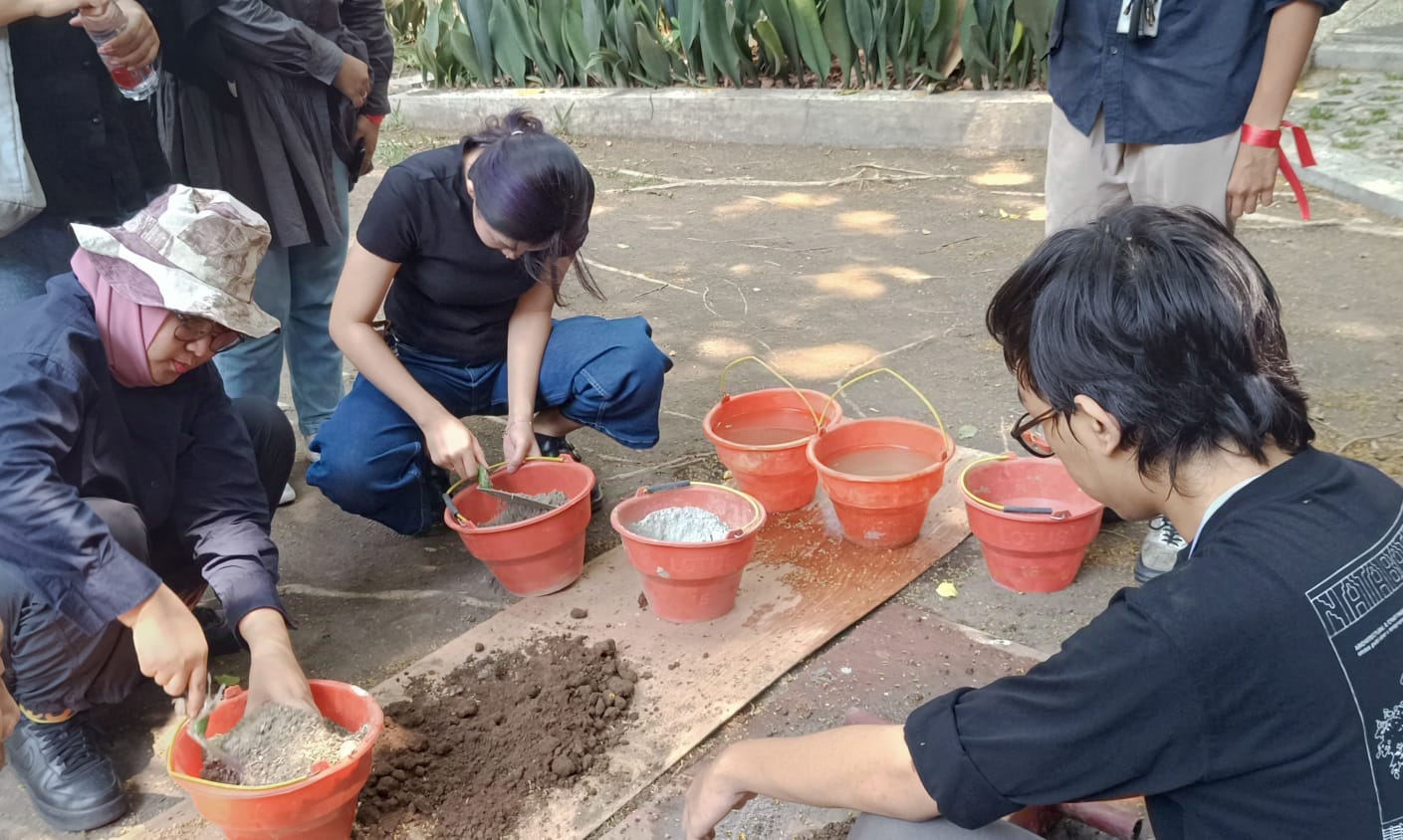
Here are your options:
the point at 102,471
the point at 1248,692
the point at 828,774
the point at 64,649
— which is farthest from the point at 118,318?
the point at 1248,692

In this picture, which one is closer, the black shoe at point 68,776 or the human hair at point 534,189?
the black shoe at point 68,776

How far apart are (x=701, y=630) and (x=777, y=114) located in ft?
16.8

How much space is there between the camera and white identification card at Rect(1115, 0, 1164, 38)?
99.0 inches

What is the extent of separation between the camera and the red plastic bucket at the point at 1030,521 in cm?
238

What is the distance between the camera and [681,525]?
247 centimetres

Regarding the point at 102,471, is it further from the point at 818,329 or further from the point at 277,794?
the point at 818,329

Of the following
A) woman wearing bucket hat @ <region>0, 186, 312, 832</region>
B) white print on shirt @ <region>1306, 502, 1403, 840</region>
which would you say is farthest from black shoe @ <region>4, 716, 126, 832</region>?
white print on shirt @ <region>1306, 502, 1403, 840</region>

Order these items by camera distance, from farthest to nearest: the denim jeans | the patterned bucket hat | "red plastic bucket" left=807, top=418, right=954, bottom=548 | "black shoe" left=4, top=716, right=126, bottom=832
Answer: "red plastic bucket" left=807, top=418, right=954, bottom=548 < "black shoe" left=4, top=716, right=126, bottom=832 < the patterned bucket hat < the denim jeans

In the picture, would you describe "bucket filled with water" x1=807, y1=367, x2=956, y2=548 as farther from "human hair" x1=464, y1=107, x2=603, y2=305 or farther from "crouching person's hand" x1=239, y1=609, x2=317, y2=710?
"crouching person's hand" x1=239, y1=609, x2=317, y2=710

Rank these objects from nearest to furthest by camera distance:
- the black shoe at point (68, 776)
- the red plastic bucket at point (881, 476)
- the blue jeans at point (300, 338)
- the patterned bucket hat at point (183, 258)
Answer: the patterned bucket hat at point (183, 258)
the black shoe at point (68, 776)
the red plastic bucket at point (881, 476)
the blue jeans at point (300, 338)

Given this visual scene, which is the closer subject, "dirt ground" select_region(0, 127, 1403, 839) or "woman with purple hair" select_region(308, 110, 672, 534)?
"woman with purple hair" select_region(308, 110, 672, 534)

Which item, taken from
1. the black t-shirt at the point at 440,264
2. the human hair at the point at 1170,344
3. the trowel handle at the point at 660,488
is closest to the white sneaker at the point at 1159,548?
the trowel handle at the point at 660,488

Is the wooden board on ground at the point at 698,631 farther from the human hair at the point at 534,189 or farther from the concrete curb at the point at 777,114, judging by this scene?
the concrete curb at the point at 777,114

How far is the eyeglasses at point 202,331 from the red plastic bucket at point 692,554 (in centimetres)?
84
